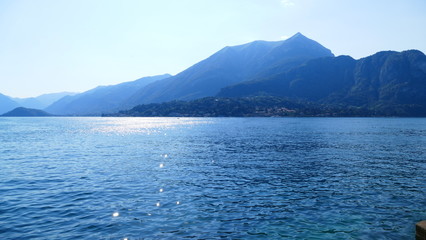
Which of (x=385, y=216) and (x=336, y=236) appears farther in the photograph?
(x=385, y=216)

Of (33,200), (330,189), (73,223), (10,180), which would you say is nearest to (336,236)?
(330,189)

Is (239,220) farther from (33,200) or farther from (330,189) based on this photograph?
(33,200)

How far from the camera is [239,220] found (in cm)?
2131

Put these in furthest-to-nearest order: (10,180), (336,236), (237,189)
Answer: (10,180) < (237,189) < (336,236)

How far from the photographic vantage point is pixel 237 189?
30.7 meters

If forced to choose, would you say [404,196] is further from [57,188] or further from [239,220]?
[57,188]

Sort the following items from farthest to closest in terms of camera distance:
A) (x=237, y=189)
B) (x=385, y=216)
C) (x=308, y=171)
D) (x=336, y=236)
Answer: (x=308, y=171) → (x=237, y=189) → (x=385, y=216) → (x=336, y=236)

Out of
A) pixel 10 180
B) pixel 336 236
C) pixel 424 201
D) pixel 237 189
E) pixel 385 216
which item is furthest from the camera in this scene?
pixel 10 180

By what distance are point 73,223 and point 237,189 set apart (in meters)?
16.7

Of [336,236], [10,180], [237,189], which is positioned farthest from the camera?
[10,180]

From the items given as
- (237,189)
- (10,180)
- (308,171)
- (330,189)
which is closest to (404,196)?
(330,189)

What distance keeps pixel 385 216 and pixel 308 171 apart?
61.7 feet

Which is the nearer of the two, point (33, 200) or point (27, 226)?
point (27, 226)

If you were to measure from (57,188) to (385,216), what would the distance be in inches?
1292
